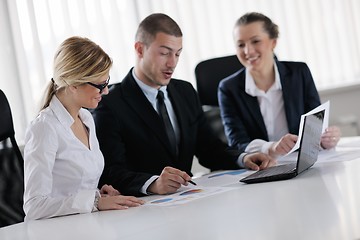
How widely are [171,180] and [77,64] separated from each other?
53 cm

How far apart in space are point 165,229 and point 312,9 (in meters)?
3.64

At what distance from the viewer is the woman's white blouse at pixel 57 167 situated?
214 cm

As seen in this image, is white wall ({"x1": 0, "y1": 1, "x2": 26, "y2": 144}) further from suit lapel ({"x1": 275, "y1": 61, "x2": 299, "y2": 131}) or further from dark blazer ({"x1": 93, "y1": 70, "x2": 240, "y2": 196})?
suit lapel ({"x1": 275, "y1": 61, "x2": 299, "y2": 131})

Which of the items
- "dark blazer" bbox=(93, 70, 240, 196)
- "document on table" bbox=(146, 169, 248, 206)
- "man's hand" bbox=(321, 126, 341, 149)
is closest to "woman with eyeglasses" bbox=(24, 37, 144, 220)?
"document on table" bbox=(146, 169, 248, 206)

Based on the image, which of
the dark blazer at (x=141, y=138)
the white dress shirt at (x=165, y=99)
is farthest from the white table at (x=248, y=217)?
the white dress shirt at (x=165, y=99)

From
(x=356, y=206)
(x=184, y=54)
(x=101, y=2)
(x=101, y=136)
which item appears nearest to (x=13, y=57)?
(x=101, y=2)

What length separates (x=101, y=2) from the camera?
4.43 metres

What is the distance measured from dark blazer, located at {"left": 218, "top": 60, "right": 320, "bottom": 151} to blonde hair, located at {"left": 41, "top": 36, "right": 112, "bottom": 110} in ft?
3.57

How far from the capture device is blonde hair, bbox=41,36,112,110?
2291mm

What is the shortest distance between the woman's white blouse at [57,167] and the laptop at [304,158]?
0.56 m

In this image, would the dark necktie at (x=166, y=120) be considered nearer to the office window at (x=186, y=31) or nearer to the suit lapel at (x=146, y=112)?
the suit lapel at (x=146, y=112)

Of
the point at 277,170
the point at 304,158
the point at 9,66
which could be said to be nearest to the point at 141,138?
the point at 277,170

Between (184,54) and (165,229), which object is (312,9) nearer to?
(184,54)

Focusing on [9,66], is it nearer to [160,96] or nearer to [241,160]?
[160,96]
